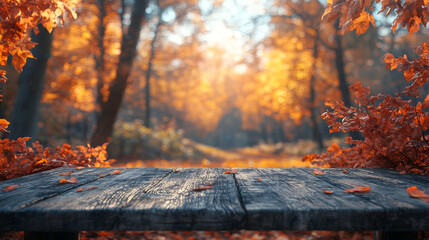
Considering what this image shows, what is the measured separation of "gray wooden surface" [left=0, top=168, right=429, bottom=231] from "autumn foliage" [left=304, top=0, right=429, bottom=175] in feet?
2.77

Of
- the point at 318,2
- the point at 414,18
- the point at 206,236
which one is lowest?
the point at 206,236

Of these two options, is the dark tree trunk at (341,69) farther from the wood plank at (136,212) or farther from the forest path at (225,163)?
the wood plank at (136,212)

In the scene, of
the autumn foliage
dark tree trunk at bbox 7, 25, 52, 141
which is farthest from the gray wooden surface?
dark tree trunk at bbox 7, 25, 52, 141

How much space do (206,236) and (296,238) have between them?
1.08 metres

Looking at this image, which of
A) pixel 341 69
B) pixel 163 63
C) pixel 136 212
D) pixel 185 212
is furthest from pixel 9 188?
pixel 163 63

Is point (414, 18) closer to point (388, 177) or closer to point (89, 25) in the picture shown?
point (388, 177)

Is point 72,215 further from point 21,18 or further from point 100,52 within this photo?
point 100,52

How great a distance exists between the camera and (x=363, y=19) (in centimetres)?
234

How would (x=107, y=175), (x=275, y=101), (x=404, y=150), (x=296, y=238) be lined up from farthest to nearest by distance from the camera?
(x=275, y=101) < (x=296, y=238) < (x=404, y=150) < (x=107, y=175)

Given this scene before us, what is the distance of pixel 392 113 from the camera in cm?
267

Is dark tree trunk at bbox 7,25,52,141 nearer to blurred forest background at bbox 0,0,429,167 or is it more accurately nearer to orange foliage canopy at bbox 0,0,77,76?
blurred forest background at bbox 0,0,429,167

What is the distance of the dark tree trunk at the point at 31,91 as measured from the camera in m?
5.05

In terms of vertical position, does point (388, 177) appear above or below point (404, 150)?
below

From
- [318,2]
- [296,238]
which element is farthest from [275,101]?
[296,238]
